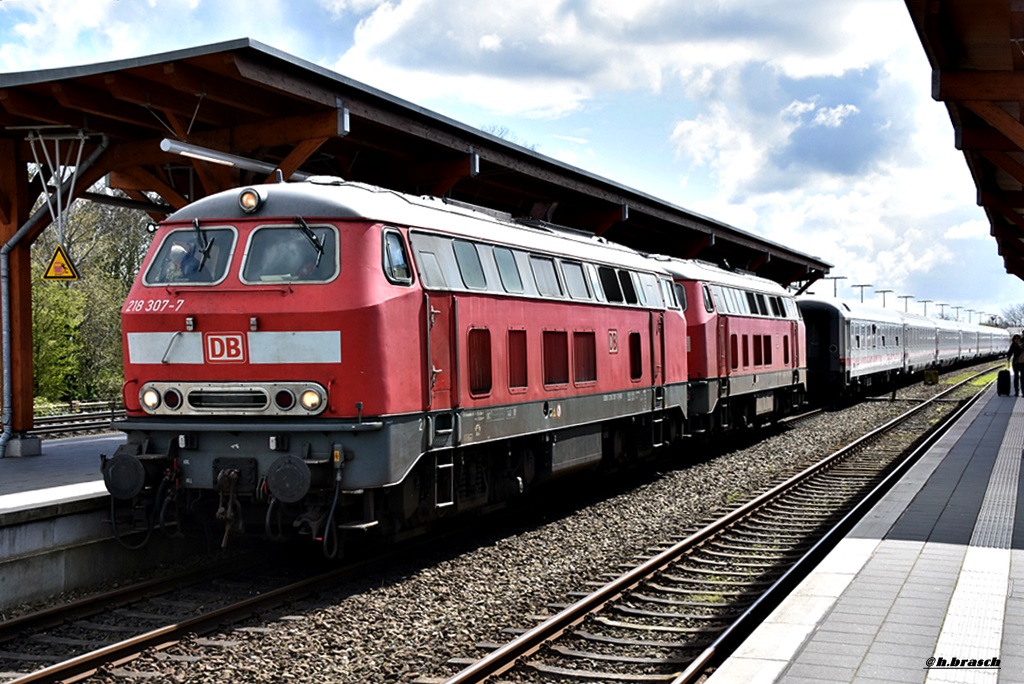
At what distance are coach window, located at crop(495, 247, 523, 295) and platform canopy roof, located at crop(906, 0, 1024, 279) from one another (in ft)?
16.6

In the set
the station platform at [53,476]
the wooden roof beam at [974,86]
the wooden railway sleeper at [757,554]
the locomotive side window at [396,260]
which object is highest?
the wooden roof beam at [974,86]

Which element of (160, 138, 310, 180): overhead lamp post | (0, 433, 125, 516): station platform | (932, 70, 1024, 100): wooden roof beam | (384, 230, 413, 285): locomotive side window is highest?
(932, 70, 1024, 100): wooden roof beam

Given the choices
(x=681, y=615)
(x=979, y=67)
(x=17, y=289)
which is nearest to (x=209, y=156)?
(x=17, y=289)

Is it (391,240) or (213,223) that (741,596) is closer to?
(391,240)

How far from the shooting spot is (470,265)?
10820 millimetres

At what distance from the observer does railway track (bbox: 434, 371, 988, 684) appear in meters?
7.30

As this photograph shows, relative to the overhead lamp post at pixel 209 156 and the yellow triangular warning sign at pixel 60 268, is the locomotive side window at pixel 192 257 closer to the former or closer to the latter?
the overhead lamp post at pixel 209 156

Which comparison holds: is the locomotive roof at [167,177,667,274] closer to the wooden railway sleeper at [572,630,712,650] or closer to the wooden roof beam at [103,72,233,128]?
the wooden roof beam at [103,72,233,128]

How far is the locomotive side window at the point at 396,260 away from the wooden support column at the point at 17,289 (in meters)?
8.49

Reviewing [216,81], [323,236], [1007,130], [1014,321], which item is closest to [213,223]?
[323,236]

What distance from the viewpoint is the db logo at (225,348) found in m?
9.23

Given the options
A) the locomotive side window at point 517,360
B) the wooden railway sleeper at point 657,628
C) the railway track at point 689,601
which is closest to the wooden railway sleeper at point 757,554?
the railway track at point 689,601

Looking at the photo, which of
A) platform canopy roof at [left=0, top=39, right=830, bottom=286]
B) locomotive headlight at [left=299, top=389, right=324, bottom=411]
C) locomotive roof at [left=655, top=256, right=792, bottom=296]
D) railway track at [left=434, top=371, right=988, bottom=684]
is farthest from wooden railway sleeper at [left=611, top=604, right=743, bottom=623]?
locomotive roof at [left=655, top=256, right=792, bottom=296]

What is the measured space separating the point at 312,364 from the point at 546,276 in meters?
4.26
